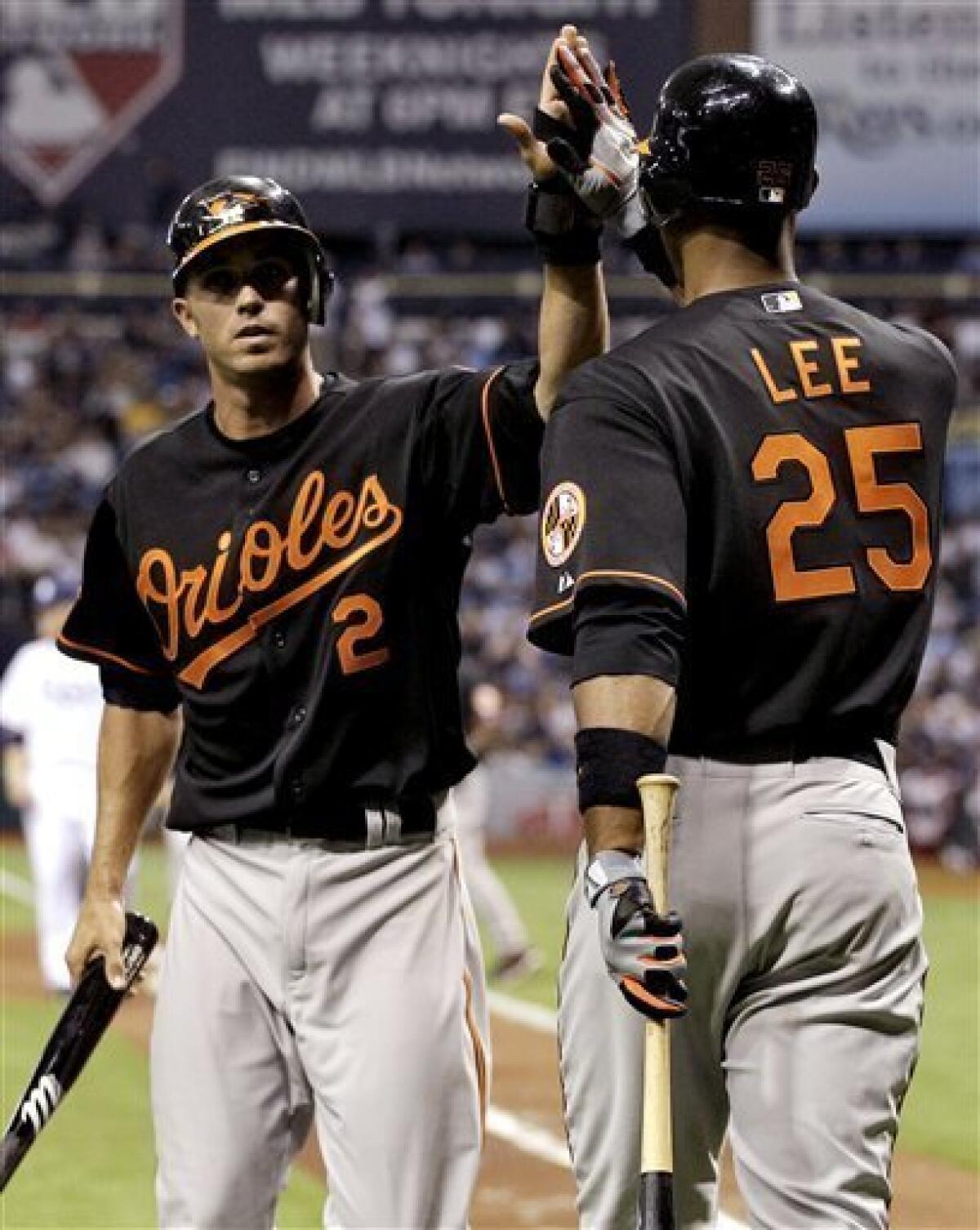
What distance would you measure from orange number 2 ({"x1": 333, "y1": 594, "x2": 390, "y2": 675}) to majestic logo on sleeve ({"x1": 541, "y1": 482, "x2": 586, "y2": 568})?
21.3 inches

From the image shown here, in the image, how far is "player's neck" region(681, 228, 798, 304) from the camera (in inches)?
132

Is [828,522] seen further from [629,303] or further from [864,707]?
[629,303]

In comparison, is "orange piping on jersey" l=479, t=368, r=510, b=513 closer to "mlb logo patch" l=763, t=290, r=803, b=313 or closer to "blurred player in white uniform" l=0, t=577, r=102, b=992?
"mlb logo patch" l=763, t=290, r=803, b=313

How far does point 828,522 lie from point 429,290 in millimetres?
18323

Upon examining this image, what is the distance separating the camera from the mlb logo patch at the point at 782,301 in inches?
129

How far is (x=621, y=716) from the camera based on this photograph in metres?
3.06

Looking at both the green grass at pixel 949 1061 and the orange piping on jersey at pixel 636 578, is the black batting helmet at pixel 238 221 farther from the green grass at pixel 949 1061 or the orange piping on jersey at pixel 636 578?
the green grass at pixel 949 1061

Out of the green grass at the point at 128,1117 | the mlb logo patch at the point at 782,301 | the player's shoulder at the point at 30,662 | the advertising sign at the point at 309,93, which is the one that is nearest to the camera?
the mlb logo patch at the point at 782,301

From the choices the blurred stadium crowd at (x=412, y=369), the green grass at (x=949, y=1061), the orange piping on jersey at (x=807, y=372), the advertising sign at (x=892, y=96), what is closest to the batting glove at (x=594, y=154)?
the orange piping on jersey at (x=807, y=372)

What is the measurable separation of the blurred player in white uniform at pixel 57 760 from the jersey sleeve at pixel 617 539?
696cm

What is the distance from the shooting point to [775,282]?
11.0 ft

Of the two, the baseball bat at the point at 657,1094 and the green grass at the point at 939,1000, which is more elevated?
the baseball bat at the point at 657,1094

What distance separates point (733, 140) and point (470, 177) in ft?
48.6

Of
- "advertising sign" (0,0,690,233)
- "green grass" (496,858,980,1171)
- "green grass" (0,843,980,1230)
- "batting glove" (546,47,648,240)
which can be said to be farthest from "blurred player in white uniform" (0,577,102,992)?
"advertising sign" (0,0,690,233)
